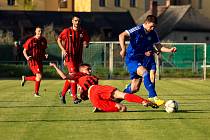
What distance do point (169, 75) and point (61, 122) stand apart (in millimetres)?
27720

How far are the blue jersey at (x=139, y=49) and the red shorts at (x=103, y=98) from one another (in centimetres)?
139

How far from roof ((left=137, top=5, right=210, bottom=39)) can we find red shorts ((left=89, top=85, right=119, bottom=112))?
65.8 meters

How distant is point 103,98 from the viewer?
39.8 ft

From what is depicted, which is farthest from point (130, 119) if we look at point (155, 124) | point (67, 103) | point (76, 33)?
→ point (76, 33)

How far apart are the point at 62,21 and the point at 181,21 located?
15.9 metres

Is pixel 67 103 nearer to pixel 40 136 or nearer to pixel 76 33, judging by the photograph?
pixel 76 33

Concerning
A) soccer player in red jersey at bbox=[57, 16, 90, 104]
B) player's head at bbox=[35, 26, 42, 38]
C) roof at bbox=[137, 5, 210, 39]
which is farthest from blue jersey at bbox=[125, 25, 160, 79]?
roof at bbox=[137, 5, 210, 39]

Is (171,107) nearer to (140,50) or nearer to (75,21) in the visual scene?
(140,50)

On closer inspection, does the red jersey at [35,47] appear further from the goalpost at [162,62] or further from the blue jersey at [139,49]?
the goalpost at [162,62]

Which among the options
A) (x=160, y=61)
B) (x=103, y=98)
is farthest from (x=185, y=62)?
(x=103, y=98)

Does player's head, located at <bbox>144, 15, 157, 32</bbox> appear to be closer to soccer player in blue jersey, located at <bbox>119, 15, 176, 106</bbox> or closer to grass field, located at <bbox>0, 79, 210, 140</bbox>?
soccer player in blue jersey, located at <bbox>119, 15, 176, 106</bbox>

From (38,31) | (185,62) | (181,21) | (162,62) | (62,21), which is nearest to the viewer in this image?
(38,31)

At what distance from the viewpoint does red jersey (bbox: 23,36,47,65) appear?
17.6m

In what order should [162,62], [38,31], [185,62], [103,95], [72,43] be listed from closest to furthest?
[103,95]
[72,43]
[38,31]
[162,62]
[185,62]
